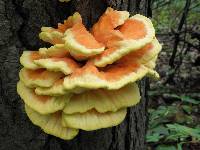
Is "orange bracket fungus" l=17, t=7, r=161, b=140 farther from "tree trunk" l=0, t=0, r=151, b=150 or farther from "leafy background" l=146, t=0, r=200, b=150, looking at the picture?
"leafy background" l=146, t=0, r=200, b=150

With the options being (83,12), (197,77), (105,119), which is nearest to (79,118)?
(105,119)

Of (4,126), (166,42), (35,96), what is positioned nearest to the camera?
(35,96)

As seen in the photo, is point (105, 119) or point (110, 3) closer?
point (105, 119)

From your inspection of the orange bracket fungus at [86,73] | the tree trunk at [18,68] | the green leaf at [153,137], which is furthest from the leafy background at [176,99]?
the orange bracket fungus at [86,73]

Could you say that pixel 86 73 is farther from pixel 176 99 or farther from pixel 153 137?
pixel 176 99

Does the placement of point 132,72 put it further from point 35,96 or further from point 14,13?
point 14,13

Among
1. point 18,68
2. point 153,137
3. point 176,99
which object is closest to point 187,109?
point 176,99

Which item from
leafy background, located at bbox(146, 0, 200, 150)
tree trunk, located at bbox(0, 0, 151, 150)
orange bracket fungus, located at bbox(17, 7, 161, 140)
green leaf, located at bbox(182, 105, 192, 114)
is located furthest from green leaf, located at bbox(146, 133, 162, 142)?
orange bracket fungus, located at bbox(17, 7, 161, 140)
